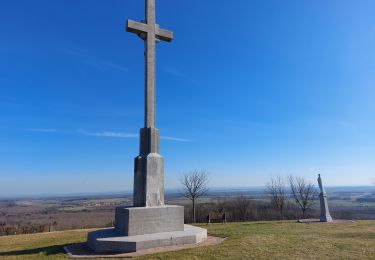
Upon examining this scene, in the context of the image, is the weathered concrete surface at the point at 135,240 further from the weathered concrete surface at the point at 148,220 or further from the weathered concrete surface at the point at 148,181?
the weathered concrete surface at the point at 148,181

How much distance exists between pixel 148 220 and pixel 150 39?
20.1 feet

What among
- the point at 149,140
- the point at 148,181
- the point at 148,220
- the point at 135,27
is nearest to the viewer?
the point at 148,220

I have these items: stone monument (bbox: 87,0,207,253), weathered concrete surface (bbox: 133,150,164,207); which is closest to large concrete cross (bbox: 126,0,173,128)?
stone monument (bbox: 87,0,207,253)

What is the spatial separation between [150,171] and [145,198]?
840 millimetres

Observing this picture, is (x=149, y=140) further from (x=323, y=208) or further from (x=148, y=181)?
(x=323, y=208)

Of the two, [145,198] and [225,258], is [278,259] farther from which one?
[145,198]

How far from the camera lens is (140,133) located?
1117 centimetres

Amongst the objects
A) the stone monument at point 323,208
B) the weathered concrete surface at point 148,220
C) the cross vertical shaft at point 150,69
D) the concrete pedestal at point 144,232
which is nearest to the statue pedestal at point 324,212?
the stone monument at point 323,208

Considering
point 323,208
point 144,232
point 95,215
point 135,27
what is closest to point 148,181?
point 144,232

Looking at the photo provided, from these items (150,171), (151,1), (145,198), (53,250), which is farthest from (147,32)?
(53,250)

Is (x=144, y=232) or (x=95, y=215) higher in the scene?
(x=144, y=232)

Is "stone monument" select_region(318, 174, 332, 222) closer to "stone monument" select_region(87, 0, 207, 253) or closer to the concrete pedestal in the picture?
"stone monument" select_region(87, 0, 207, 253)

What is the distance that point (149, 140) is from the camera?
10.9 m

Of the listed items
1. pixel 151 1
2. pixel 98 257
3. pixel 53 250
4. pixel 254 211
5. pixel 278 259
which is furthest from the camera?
pixel 254 211
